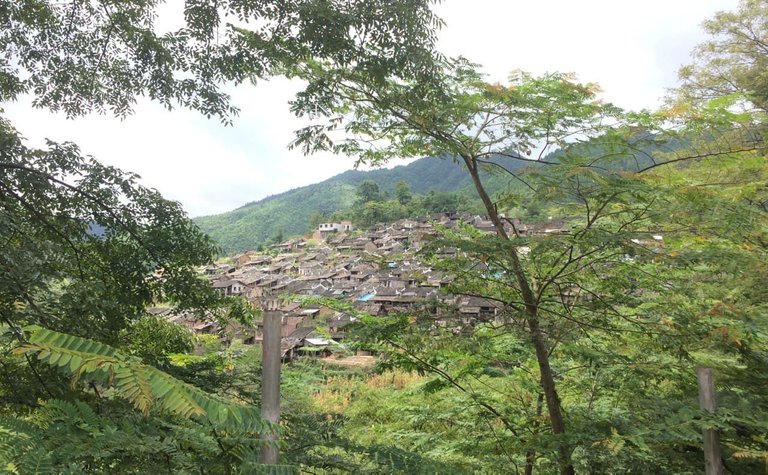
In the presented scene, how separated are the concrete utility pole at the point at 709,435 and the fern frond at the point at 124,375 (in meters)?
2.72

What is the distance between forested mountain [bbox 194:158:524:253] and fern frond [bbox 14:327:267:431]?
49.9m

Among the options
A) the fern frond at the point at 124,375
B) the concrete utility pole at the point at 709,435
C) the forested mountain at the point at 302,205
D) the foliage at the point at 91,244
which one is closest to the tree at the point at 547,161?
the concrete utility pole at the point at 709,435

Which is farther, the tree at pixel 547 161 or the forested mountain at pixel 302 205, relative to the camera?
the forested mountain at pixel 302 205

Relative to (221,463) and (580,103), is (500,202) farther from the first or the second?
(221,463)

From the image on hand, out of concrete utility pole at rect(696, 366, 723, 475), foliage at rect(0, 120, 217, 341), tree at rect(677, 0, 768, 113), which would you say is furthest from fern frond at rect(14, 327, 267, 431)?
tree at rect(677, 0, 768, 113)

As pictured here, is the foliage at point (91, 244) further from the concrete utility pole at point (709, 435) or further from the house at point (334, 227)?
the house at point (334, 227)

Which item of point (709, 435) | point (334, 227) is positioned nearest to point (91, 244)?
point (709, 435)

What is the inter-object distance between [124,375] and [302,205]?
257 ft

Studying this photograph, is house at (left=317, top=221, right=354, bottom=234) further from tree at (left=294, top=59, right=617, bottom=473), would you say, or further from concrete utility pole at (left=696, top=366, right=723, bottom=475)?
concrete utility pole at (left=696, top=366, right=723, bottom=475)

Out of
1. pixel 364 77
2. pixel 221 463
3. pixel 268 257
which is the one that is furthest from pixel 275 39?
pixel 268 257

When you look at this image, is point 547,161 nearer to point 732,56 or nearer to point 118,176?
point 118,176

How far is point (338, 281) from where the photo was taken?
1398 inches

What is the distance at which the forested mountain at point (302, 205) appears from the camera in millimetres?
57422

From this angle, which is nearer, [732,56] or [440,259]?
[440,259]
